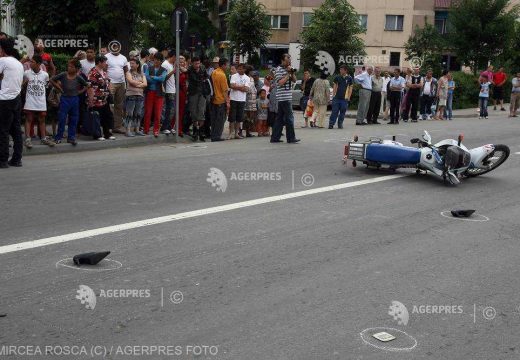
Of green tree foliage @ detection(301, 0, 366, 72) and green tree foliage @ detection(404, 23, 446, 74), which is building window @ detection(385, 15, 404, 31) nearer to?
green tree foliage @ detection(404, 23, 446, 74)

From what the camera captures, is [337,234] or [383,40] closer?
[337,234]

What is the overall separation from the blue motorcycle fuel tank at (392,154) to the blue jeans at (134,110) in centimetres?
589

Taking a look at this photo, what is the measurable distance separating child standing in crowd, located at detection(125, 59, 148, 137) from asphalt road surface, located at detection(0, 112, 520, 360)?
13.3 feet

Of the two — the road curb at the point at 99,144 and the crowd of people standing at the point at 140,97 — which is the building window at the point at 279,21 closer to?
the crowd of people standing at the point at 140,97

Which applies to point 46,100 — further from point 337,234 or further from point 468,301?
point 468,301

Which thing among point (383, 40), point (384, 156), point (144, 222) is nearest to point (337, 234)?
point (144, 222)

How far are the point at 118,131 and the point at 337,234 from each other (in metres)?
9.64

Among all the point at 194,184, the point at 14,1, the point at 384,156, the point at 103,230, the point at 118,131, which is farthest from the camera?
the point at 14,1

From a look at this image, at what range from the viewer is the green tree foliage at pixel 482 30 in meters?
37.1

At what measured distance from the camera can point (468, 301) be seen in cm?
599

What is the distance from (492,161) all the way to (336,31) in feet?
105

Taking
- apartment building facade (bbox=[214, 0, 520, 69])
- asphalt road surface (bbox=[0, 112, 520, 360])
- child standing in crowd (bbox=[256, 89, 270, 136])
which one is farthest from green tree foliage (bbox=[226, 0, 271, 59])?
asphalt road surface (bbox=[0, 112, 520, 360])

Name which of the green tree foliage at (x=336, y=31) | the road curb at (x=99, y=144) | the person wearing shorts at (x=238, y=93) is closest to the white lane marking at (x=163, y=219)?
the road curb at (x=99, y=144)

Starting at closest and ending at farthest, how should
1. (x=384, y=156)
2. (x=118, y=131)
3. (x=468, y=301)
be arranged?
(x=468, y=301)
(x=384, y=156)
(x=118, y=131)
